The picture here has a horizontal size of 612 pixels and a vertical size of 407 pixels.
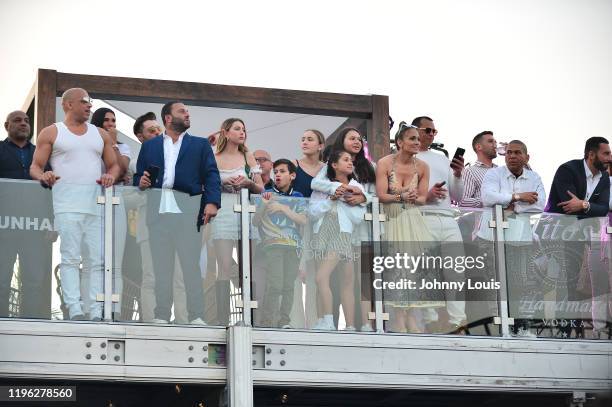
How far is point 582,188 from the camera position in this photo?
41.2 feet

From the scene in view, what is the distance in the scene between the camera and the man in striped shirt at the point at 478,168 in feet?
41.1

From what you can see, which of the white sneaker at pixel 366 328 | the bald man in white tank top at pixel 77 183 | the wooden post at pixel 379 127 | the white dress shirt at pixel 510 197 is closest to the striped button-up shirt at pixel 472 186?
the white dress shirt at pixel 510 197

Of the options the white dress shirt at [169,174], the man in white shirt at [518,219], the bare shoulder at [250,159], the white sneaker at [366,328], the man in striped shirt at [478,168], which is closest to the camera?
the white dress shirt at [169,174]

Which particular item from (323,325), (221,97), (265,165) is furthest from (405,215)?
(221,97)

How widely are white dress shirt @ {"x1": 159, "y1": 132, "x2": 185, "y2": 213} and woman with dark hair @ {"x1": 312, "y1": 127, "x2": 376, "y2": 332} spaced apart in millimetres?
1156

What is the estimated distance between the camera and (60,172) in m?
11.2

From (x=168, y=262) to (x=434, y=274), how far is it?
2.20 metres

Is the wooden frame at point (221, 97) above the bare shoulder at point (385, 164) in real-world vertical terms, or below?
above

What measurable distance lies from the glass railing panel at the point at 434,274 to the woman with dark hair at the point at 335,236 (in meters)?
0.26

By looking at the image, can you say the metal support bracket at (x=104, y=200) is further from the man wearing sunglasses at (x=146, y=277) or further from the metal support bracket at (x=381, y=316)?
the metal support bracket at (x=381, y=316)

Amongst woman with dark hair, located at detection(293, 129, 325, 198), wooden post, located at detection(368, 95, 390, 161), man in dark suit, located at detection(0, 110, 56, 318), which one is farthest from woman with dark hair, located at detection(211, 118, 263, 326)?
wooden post, located at detection(368, 95, 390, 161)

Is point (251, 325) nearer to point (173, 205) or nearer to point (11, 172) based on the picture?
point (173, 205)

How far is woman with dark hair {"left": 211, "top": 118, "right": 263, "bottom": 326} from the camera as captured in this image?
11320 millimetres

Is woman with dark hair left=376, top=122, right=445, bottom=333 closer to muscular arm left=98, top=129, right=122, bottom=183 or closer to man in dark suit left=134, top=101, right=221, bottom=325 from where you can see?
man in dark suit left=134, top=101, right=221, bottom=325
